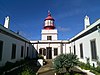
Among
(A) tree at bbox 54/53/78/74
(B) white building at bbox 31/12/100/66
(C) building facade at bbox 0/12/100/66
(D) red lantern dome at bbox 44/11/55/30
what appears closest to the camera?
(A) tree at bbox 54/53/78/74

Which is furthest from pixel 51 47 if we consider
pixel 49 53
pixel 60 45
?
pixel 60 45

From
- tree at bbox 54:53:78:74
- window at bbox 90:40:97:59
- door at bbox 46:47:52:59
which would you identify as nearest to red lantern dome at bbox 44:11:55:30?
door at bbox 46:47:52:59

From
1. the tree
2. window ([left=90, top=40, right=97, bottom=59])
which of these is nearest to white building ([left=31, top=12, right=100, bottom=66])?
window ([left=90, top=40, right=97, bottom=59])

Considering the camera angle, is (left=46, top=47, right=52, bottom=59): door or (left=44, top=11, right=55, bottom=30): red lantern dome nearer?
(left=46, top=47, right=52, bottom=59): door

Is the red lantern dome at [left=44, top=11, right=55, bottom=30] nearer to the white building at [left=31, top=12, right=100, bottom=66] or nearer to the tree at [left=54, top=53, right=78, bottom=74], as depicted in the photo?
the white building at [left=31, top=12, right=100, bottom=66]

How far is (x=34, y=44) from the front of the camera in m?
23.1

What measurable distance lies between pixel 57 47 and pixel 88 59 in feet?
37.7

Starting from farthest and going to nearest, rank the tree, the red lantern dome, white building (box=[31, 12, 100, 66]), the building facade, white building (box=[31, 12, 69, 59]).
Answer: the red lantern dome < white building (box=[31, 12, 69, 59]) < white building (box=[31, 12, 100, 66]) < the building facade < the tree

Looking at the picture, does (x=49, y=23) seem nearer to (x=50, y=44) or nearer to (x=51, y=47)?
(x=50, y=44)

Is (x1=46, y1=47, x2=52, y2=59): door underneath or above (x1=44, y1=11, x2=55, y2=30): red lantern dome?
underneath

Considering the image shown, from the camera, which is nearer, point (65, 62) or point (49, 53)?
point (65, 62)

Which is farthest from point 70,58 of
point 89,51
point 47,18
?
point 47,18

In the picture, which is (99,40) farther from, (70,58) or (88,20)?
(88,20)

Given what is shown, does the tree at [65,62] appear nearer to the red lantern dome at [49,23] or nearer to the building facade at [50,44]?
the building facade at [50,44]
